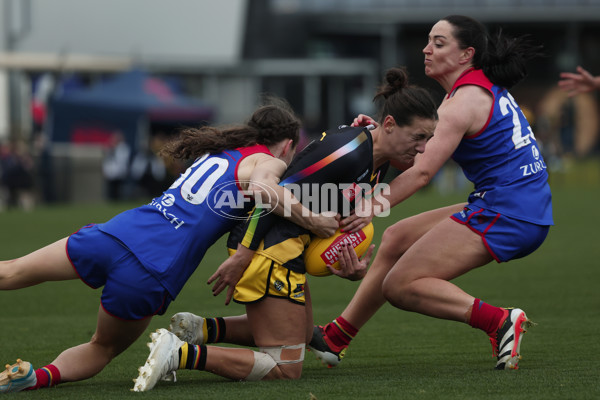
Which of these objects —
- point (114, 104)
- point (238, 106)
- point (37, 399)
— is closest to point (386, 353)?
point (37, 399)

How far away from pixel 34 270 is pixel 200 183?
0.90m

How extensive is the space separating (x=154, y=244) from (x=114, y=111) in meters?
23.0

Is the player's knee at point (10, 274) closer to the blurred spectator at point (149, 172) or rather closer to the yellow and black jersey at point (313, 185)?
the yellow and black jersey at point (313, 185)

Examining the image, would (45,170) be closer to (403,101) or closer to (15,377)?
(15,377)

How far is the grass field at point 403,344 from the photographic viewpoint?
430 cm

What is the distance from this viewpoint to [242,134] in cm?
476

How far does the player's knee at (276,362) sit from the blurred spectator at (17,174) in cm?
2018

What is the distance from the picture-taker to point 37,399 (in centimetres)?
424

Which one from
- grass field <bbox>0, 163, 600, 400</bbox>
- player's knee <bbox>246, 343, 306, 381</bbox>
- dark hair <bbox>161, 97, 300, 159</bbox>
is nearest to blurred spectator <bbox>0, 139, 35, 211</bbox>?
grass field <bbox>0, 163, 600, 400</bbox>

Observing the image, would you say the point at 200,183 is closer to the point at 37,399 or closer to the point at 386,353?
the point at 37,399

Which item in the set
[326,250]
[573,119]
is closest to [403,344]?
[326,250]

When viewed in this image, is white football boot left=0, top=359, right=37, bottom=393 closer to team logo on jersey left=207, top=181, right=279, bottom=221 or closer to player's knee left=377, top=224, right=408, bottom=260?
team logo on jersey left=207, top=181, right=279, bottom=221

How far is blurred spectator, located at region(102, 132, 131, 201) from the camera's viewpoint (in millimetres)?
24562

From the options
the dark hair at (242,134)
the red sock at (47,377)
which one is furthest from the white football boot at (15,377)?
the dark hair at (242,134)
